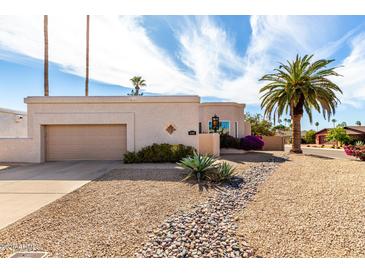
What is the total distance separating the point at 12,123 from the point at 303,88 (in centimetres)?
2213

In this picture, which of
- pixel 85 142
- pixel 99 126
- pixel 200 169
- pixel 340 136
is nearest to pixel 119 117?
pixel 99 126

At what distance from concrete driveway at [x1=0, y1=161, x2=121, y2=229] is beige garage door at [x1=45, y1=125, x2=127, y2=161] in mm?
2823

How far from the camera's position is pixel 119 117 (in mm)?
11852

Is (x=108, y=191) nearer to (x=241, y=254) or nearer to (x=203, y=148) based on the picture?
(x=241, y=254)

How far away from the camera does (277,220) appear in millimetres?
4352

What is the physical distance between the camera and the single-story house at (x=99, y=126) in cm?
1170

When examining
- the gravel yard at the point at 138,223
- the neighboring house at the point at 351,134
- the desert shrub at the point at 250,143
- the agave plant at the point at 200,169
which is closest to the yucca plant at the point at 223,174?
the agave plant at the point at 200,169

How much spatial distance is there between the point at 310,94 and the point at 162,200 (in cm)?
1392

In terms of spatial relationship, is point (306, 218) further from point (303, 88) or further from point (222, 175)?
point (303, 88)

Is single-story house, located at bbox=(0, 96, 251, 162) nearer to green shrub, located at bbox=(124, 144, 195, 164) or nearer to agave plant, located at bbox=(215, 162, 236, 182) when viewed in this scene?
green shrub, located at bbox=(124, 144, 195, 164)

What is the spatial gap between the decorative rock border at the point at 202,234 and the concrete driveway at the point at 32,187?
319cm

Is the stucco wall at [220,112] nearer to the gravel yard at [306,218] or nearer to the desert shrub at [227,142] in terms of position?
the desert shrub at [227,142]
